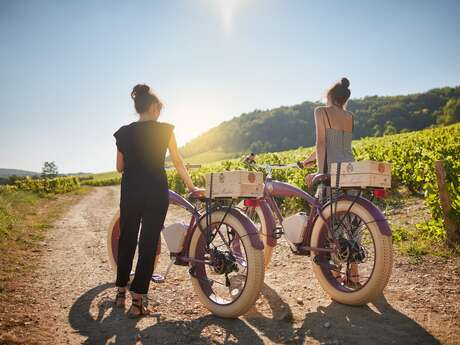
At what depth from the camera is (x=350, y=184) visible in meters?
3.89

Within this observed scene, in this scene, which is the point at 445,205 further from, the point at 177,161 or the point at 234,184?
the point at 177,161

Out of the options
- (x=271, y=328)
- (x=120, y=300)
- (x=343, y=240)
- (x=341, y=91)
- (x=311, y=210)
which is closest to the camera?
(x=271, y=328)

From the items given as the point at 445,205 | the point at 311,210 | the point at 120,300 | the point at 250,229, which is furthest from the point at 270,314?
the point at 445,205

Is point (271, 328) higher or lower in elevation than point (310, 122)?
lower

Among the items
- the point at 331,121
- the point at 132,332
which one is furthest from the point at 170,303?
the point at 331,121

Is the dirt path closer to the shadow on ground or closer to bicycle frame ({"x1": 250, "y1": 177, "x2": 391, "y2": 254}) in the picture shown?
the shadow on ground

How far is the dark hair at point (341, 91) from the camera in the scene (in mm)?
4445

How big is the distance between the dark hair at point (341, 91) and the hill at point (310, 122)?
171 ft

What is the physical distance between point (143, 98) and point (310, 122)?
10073cm

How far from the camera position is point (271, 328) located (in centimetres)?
354

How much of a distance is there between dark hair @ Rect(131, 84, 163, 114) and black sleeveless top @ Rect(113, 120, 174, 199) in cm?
16

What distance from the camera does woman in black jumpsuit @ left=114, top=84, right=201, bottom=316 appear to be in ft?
12.8

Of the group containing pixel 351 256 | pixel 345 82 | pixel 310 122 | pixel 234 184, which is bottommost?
pixel 351 256

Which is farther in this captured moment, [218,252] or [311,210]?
[311,210]
